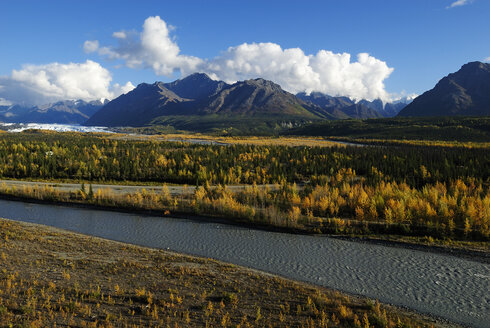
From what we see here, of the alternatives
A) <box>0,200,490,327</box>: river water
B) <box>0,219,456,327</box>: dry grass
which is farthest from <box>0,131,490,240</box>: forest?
<box>0,219,456,327</box>: dry grass

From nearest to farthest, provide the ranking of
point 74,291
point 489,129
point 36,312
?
point 36,312
point 74,291
point 489,129

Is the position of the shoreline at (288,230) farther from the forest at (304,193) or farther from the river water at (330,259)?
the river water at (330,259)

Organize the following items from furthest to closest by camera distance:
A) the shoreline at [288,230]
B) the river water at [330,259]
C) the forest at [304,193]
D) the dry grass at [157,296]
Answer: the forest at [304,193], the shoreline at [288,230], the river water at [330,259], the dry grass at [157,296]

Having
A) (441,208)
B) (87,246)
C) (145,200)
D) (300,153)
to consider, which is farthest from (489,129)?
(87,246)

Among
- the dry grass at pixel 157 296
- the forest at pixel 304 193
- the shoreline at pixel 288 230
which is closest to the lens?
the dry grass at pixel 157 296

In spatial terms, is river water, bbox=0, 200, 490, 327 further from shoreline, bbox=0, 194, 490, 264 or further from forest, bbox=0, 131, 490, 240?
forest, bbox=0, 131, 490, 240

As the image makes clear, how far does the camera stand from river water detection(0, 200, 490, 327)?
15.8 metres

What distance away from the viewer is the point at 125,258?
63.8ft

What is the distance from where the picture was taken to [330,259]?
69.0ft

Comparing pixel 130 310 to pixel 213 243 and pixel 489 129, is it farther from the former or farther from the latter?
pixel 489 129

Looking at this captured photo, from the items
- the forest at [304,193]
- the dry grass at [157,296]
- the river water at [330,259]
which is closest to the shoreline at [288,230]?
the forest at [304,193]

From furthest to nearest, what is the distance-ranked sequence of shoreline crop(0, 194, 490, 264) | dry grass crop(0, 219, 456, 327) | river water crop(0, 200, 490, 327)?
shoreline crop(0, 194, 490, 264) < river water crop(0, 200, 490, 327) < dry grass crop(0, 219, 456, 327)

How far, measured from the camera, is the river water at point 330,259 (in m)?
15.8

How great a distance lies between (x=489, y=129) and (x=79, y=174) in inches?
6988
